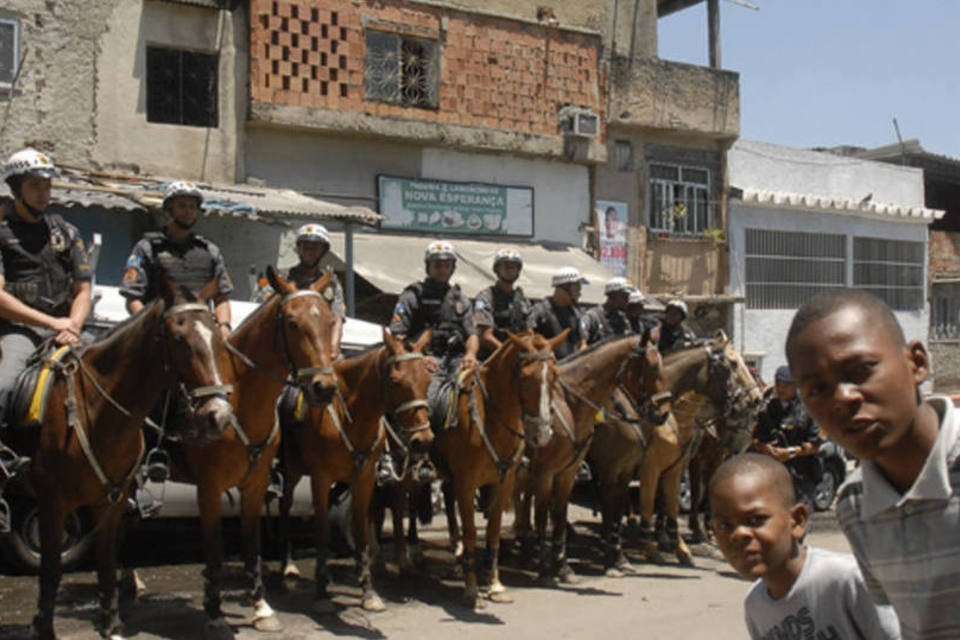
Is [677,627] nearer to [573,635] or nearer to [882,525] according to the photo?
[573,635]

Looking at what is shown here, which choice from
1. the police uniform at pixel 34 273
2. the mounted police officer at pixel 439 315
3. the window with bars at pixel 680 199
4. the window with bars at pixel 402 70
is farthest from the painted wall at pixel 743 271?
the police uniform at pixel 34 273

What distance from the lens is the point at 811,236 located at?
27.0 meters

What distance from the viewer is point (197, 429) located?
677 cm

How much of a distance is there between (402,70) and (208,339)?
46.3 feet

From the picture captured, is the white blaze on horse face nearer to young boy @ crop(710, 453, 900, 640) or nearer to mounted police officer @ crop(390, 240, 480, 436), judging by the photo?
mounted police officer @ crop(390, 240, 480, 436)

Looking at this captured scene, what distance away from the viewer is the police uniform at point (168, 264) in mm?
8188

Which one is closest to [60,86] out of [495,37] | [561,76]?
[495,37]

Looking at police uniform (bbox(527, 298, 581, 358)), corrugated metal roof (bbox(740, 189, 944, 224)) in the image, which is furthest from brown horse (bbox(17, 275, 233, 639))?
corrugated metal roof (bbox(740, 189, 944, 224))

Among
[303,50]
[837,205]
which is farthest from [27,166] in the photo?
[837,205]

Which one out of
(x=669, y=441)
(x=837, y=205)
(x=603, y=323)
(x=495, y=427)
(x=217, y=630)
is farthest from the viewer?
(x=837, y=205)

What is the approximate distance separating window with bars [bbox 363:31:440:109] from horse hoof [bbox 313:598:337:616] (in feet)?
41.0

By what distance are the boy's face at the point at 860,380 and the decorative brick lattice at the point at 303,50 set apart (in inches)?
677

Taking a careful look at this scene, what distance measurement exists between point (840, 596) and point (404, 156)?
1774 centimetres

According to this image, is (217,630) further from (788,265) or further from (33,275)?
(788,265)
